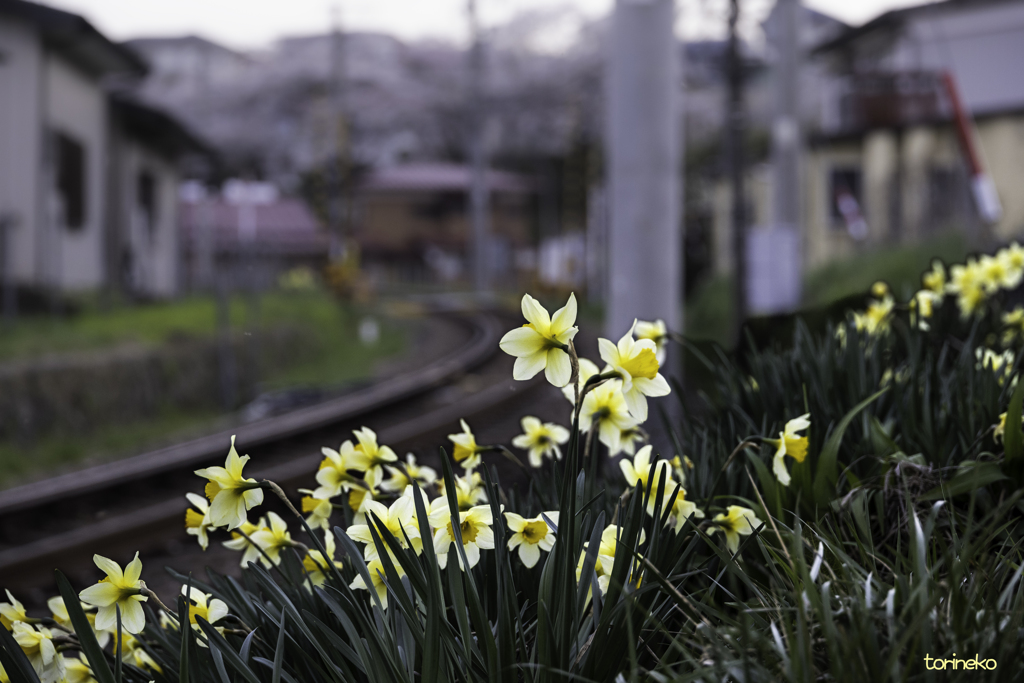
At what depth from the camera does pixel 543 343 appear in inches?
61.9

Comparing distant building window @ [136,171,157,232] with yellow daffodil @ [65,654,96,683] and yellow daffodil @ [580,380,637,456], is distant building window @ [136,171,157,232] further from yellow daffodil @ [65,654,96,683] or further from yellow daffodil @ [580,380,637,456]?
yellow daffodil @ [580,380,637,456]

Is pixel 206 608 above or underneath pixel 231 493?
underneath

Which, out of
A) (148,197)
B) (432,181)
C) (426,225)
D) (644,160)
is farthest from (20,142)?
(432,181)

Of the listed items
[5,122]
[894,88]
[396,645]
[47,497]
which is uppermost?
[894,88]

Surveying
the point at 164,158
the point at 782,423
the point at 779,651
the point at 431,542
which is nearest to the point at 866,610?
the point at 779,651

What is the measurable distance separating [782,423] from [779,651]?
1.05 m

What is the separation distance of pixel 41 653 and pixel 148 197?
22058 mm

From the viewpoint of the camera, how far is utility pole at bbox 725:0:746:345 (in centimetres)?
1008

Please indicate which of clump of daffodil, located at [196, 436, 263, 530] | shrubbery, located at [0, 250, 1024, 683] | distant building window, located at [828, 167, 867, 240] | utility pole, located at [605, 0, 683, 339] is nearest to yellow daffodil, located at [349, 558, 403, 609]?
shrubbery, located at [0, 250, 1024, 683]

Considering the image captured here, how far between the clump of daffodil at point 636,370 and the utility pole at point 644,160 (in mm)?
4572

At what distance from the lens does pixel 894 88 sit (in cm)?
2444

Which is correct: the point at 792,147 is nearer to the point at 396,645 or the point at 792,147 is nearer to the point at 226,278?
the point at 226,278

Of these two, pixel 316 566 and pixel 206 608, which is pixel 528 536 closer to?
pixel 316 566

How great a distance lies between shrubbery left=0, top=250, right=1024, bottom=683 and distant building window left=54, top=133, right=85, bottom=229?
15.3 m
